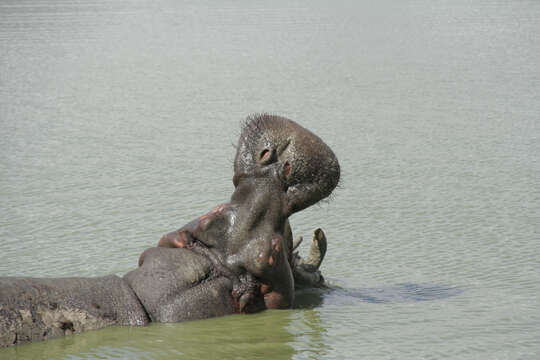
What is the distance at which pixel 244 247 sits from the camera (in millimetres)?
5371

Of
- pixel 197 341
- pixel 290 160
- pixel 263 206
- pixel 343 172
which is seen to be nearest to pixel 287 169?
pixel 290 160

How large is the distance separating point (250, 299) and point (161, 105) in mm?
8118

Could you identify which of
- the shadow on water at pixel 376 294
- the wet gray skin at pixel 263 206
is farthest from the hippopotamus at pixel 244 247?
the shadow on water at pixel 376 294

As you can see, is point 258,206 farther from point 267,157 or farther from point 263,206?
point 267,157

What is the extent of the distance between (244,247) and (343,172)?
389 centimetres

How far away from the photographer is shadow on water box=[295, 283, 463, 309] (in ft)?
19.3

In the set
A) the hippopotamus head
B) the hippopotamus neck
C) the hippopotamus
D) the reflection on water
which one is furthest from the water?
the hippopotamus head

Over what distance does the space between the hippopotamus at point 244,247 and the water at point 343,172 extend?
0.16 m

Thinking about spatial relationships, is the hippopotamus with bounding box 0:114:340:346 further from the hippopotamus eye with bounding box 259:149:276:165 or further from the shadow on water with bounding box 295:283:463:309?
the shadow on water with bounding box 295:283:463:309

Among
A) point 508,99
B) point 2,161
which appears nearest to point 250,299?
point 2,161

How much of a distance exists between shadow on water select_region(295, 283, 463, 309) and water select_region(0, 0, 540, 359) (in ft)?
0.07

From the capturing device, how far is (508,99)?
1235cm

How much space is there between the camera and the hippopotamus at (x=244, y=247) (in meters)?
5.19

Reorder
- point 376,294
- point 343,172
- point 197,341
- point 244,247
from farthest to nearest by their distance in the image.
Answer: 1. point 343,172
2. point 376,294
3. point 244,247
4. point 197,341
